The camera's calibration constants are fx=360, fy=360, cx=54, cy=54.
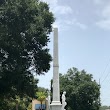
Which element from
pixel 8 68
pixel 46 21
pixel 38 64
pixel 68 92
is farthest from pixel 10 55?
pixel 68 92

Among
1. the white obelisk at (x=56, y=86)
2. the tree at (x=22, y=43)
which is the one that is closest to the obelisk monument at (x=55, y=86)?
the white obelisk at (x=56, y=86)

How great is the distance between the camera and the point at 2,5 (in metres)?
26.5

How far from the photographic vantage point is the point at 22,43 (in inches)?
1025

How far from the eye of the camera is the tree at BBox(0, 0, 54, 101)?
1016 inches

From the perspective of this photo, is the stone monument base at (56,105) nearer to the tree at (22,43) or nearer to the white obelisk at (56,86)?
the white obelisk at (56,86)

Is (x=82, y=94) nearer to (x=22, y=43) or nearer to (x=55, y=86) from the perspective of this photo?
(x=55, y=86)

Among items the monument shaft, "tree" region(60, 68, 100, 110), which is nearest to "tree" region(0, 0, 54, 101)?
the monument shaft

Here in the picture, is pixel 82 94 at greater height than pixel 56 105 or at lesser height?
greater

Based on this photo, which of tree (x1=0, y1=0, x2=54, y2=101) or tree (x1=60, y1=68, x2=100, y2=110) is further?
tree (x1=60, y1=68, x2=100, y2=110)

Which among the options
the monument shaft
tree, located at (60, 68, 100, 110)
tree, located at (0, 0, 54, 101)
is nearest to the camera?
tree, located at (0, 0, 54, 101)

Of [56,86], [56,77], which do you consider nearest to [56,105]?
[56,86]

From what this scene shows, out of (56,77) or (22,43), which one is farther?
(56,77)

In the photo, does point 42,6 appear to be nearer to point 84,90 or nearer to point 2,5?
point 2,5

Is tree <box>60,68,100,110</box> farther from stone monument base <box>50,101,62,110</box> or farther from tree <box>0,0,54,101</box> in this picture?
tree <box>0,0,54,101</box>
